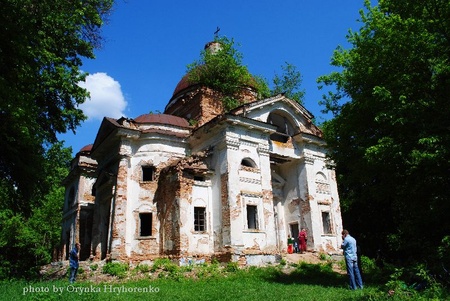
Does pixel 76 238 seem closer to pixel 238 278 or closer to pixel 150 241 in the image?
pixel 150 241

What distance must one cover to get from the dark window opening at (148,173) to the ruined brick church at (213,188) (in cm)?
5

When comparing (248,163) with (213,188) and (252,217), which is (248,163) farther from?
(252,217)

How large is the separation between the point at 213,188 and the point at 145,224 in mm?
4109

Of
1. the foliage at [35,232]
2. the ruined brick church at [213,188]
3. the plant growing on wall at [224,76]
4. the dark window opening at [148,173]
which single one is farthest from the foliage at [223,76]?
the foliage at [35,232]

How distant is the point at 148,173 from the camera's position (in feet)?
66.5

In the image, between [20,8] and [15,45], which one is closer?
[15,45]

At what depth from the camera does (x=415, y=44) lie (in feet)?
33.7

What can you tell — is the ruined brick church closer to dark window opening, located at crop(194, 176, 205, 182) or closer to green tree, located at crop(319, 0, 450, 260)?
dark window opening, located at crop(194, 176, 205, 182)

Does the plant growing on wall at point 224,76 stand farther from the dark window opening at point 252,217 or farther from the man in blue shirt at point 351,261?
the man in blue shirt at point 351,261

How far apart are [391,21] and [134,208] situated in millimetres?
14445

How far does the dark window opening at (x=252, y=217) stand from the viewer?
18672 millimetres

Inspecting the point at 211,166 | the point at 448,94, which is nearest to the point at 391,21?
the point at 448,94

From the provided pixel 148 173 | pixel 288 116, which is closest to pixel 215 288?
pixel 148 173

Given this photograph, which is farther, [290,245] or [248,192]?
[290,245]
